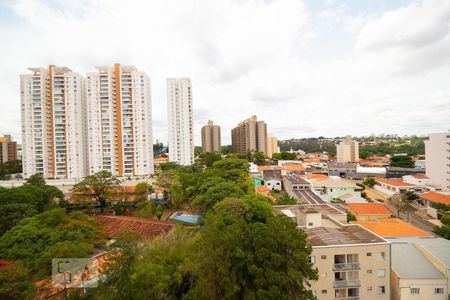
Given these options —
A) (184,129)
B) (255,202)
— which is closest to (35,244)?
(255,202)

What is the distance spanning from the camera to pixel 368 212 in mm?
19562

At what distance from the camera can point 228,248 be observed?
6.86 metres

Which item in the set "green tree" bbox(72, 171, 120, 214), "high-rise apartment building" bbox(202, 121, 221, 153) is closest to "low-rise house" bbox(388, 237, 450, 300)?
"green tree" bbox(72, 171, 120, 214)

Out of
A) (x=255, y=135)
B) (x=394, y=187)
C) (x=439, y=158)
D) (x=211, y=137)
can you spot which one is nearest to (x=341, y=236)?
(x=394, y=187)

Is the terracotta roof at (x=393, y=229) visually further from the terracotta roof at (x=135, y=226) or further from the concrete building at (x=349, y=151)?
the concrete building at (x=349, y=151)

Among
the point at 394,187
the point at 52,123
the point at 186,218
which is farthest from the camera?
the point at 52,123

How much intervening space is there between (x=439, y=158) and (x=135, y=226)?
3440 cm

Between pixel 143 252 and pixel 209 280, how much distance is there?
11.2ft

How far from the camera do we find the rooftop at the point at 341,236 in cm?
1007

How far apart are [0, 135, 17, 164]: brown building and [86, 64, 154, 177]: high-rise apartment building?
43701 mm

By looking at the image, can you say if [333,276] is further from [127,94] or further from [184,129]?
[184,129]

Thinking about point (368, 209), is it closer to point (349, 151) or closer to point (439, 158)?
point (439, 158)

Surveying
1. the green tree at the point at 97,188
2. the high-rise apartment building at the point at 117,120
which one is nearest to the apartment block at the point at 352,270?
the green tree at the point at 97,188

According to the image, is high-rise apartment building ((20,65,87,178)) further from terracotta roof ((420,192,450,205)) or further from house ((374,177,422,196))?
terracotta roof ((420,192,450,205))
